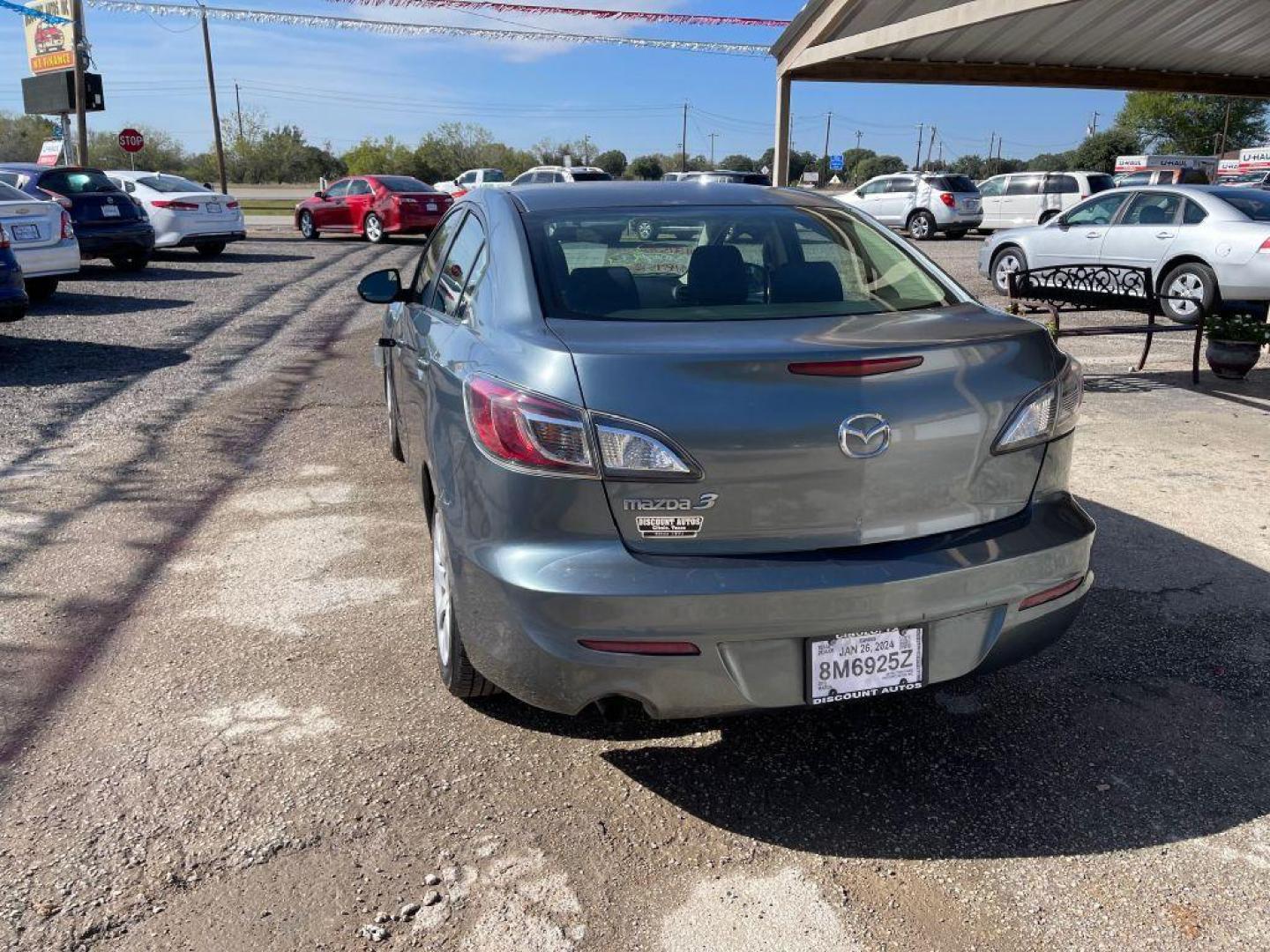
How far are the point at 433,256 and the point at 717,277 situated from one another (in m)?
1.82

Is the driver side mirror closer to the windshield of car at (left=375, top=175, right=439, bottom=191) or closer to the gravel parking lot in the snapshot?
the gravel parking lot

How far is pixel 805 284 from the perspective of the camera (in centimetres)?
339

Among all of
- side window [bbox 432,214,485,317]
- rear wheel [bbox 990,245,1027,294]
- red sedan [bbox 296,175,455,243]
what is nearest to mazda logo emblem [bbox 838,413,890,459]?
side window [bbox 432,214,485,317]

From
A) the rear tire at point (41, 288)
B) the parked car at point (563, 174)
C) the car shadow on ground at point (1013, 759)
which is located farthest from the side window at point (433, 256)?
the parked car at point (563, 174)

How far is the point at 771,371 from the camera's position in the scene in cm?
260

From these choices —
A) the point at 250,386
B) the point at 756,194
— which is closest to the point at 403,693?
the point at 756,194

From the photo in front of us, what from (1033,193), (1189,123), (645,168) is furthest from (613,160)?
(1033,193)

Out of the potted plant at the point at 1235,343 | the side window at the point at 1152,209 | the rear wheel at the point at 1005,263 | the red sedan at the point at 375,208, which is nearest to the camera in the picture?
the potted plant at the point at 1235,343

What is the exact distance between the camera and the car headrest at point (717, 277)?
3.29 m

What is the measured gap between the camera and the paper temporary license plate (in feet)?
8.65

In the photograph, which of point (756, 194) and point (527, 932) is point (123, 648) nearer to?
point (527, 932)

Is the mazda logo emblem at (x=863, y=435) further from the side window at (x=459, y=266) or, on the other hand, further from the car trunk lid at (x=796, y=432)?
the side window at (x=459, y=266)

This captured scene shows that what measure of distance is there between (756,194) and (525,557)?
1920mm

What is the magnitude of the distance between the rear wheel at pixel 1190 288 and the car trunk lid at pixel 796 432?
30.1 ft
